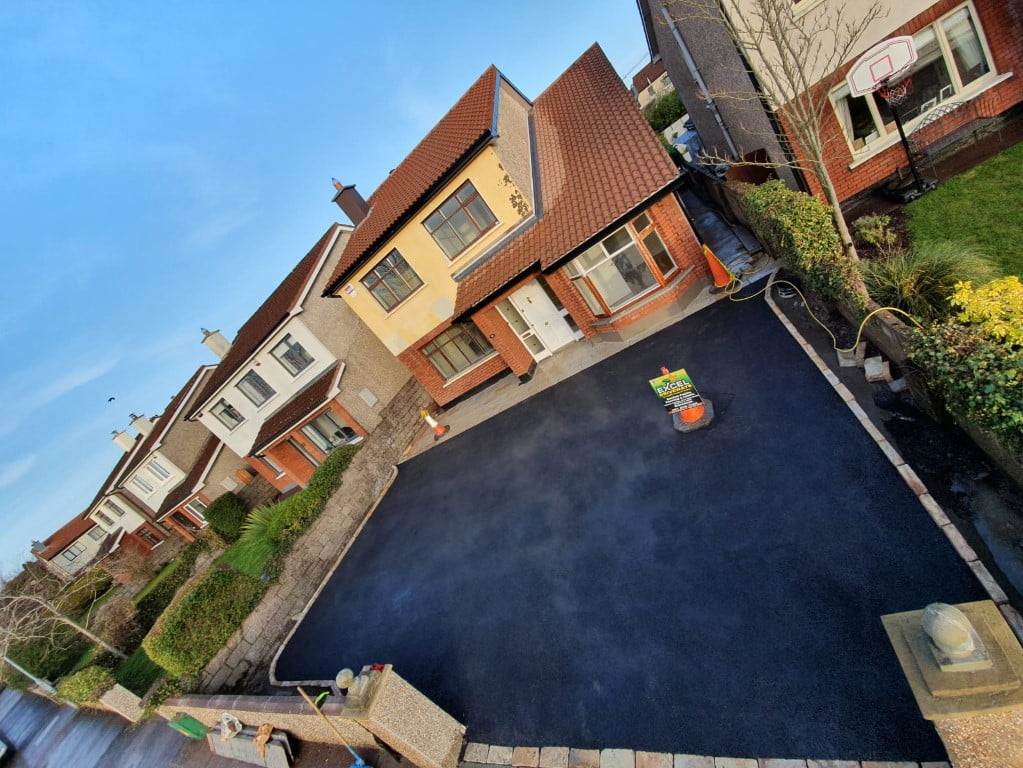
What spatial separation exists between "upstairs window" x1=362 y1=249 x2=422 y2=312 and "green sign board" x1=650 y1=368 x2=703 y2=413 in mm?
10519

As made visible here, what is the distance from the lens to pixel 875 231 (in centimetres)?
1043

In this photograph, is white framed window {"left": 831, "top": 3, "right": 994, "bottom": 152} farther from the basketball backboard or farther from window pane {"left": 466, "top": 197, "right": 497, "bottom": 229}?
window pane {"left": 466, "top": 197, "right": 497, "bottom": 229}

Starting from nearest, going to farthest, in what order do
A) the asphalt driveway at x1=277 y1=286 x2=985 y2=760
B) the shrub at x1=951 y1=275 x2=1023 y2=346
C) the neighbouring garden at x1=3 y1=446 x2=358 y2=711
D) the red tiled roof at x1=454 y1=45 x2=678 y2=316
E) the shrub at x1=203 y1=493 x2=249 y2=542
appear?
the shrub at x1=951 y1=275 x2=1023 y2=346 → the asphalt driveway at x1=277 y1=286 x2=985 y2=760 → the neighbouring garden at x1=3 y1=446 x2=358 y2=711 → the red tiled roof at x1=454 y1=45 x2=678 y2=316 → the shrub at x1=203 y1=493 x2=249 y2=542

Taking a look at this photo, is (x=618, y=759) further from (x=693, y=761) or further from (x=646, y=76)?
(x=646, y=76)

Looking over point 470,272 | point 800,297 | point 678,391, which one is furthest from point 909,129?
point 470,272

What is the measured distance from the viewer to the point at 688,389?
9445mm

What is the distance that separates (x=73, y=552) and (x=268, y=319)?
3005cm

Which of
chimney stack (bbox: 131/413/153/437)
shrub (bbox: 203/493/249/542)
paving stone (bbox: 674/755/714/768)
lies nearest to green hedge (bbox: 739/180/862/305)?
paving stone (bbox: 674/755/714/768)

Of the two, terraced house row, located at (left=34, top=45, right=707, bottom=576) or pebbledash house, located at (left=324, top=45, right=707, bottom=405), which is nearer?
pebbledash house, located at (left=324, top=45, right=707, bottom=405)

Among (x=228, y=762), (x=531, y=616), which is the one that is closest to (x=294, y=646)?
(x=228, y=762)

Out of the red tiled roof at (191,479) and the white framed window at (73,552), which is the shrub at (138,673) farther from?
the white framed window at (73,552)

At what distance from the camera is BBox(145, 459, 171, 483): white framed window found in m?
26.7

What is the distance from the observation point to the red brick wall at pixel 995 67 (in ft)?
33.4

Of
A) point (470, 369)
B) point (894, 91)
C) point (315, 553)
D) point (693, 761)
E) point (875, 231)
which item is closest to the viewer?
point (693, 761)
